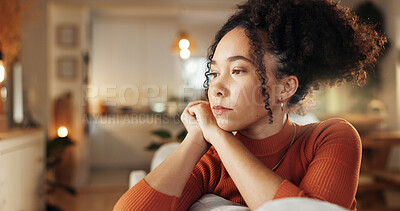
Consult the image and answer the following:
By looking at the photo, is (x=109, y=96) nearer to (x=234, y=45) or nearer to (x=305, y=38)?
(x=234, y=45)

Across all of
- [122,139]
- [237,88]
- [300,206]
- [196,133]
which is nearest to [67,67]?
[122,139]

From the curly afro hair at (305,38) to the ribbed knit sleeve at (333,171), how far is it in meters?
0.14

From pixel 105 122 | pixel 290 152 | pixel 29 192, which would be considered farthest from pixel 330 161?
pixel 105 122

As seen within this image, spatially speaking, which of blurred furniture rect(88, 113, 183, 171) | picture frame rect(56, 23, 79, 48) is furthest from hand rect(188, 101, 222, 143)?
blurred furniture rect(88, 113, 183, 171)

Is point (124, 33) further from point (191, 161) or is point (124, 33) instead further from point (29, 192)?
point (191, 161)

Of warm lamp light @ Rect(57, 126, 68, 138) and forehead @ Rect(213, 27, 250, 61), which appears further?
warm lamp light @ Rect(57, 126, 68, 138)

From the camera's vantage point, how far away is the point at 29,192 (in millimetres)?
2617

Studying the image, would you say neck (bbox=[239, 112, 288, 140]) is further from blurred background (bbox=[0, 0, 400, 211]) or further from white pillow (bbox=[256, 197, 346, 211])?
white pillow (bbox=[256, 197, 346, 211])

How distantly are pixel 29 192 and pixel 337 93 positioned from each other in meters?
4.24

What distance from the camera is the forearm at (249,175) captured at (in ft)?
2.41

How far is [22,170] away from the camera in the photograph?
95.6 inches

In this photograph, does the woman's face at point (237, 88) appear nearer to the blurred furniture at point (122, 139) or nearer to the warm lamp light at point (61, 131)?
the warm lamp light at point (61, 131)

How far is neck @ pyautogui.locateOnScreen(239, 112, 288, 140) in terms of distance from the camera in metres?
0.92

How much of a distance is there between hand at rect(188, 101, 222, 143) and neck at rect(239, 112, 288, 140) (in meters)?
0.09
